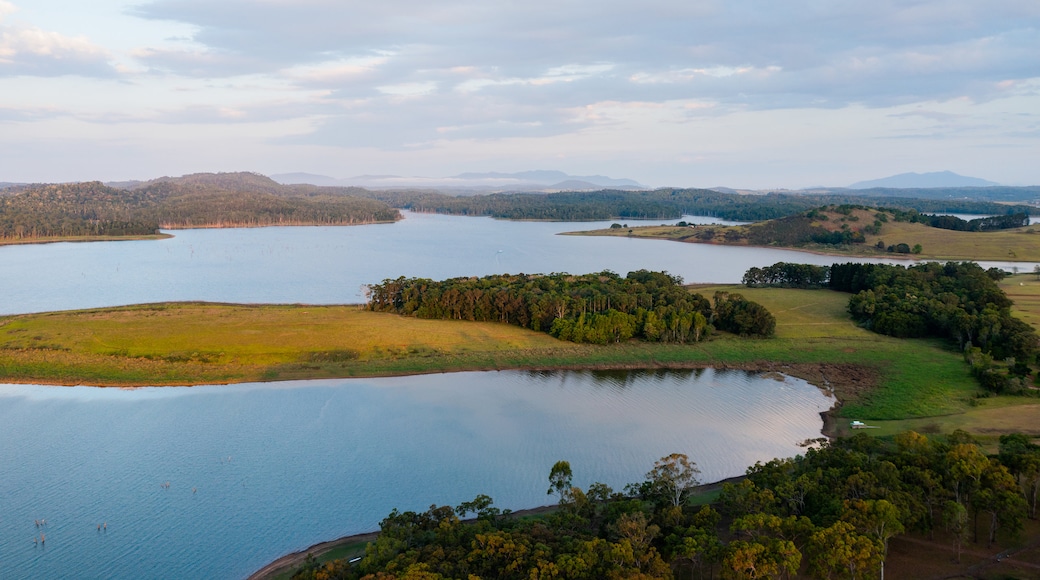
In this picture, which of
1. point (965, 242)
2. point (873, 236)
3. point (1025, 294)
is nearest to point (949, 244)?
point (965, 242)

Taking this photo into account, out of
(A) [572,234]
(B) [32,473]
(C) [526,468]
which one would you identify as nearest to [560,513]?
(C) [526,468]

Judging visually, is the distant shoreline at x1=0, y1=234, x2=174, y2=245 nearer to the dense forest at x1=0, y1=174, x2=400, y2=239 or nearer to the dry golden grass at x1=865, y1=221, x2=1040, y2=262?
the dense forest at x1=0, y1=174, x2=400, y2=239

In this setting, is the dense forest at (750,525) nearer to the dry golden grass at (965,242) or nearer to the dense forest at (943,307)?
the dense forest at (943,307)

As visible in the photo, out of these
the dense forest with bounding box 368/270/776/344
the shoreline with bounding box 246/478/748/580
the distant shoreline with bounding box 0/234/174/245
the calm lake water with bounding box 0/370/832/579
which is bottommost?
the shoreline with bounding box 246/478/748/580

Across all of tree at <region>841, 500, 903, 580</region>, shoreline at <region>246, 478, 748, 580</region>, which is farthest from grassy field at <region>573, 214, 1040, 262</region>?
shoreline at <region>246, 478, 748, 580</region>

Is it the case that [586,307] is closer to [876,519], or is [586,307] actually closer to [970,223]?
[876,519]

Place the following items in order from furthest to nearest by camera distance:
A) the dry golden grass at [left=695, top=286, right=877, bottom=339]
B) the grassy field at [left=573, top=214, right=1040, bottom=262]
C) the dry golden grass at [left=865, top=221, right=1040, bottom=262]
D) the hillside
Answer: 1. the hillside
2. the grassy field at [left=573, top=214, right=1040, bottom=262]
3. the dry golden grass at [left=865, top=221, right=1040, bottom=262]
4. the dry golden grass at [left=695, top=286, right=877, bottom=339]

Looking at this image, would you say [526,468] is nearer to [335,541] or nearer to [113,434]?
[335,541]
